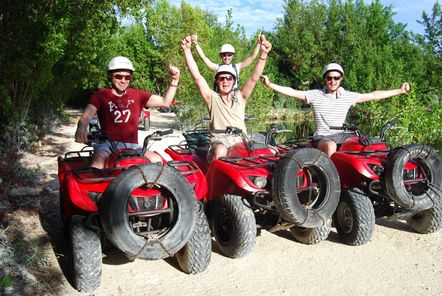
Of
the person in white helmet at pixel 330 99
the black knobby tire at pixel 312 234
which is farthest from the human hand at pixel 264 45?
the black knobby tire at pixel 312 234

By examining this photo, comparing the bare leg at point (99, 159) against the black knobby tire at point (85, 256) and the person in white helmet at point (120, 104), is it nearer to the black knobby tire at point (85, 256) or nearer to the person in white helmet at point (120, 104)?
the person in white helmet at point (120, 104)

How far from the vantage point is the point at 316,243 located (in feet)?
15.6

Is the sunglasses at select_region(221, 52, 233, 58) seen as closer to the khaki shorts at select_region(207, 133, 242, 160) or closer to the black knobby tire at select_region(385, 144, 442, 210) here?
the khaki shorts at select_region(207, 133, 242, 160)

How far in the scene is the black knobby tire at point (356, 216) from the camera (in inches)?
176

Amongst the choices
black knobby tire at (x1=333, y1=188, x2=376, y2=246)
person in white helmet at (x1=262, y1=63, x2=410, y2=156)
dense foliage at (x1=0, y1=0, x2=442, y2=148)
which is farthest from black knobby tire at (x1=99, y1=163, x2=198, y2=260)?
dense foliage at (x1=0, y1=0, x2=442, y2=148)

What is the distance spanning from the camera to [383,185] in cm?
439

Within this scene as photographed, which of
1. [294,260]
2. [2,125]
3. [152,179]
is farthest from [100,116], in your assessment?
[2,125]

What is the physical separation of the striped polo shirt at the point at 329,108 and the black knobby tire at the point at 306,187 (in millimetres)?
1356

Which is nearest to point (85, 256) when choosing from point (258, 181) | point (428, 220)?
point (258, 181)

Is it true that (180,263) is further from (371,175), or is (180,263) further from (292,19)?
(292,19)

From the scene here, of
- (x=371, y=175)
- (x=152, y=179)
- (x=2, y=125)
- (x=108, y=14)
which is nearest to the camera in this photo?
(x=152, y=179)

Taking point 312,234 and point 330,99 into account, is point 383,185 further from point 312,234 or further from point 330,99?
point 330,99

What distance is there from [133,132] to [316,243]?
2.18 m

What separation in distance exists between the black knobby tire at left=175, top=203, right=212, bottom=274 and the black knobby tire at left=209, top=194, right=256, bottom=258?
37 cm
